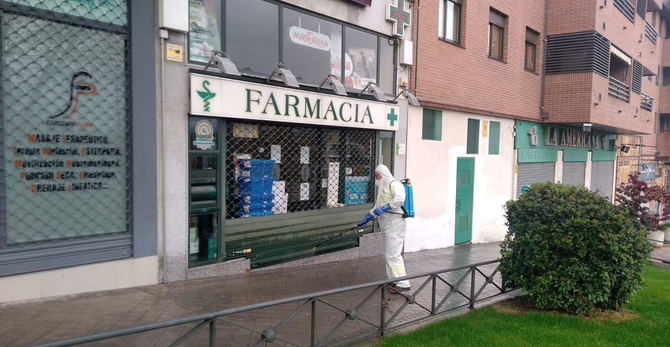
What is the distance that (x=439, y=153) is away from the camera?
37.0 feet

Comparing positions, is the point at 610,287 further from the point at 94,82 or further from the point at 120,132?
the point at 94,82

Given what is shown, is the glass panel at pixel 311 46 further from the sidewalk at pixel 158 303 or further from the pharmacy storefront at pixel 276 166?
the sidewalk at pixel 158 303

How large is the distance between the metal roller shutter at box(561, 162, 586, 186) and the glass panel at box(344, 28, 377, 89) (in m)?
11.0

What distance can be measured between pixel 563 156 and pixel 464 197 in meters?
6.86

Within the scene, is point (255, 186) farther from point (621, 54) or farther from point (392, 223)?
point (621, 54)

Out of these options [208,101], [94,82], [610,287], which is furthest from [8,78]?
[610,287]

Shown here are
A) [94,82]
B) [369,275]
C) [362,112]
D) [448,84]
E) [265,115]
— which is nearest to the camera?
[94,82]

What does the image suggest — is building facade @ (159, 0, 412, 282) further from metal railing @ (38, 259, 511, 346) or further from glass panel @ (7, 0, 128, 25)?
metal railing @ (38, 259, 511, 346)

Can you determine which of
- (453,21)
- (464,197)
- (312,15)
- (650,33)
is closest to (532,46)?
(453,21)

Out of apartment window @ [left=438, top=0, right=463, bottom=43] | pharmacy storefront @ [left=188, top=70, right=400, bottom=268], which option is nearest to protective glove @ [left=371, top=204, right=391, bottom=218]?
pharmacy storefront @ [left=188, top=70, right=400, bottom=268]

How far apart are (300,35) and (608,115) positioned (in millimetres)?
12685

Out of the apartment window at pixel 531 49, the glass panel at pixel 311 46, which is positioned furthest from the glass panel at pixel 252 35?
the apartment window at pixel 531 49

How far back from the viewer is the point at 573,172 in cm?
1828

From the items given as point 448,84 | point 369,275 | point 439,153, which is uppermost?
point 448,84
